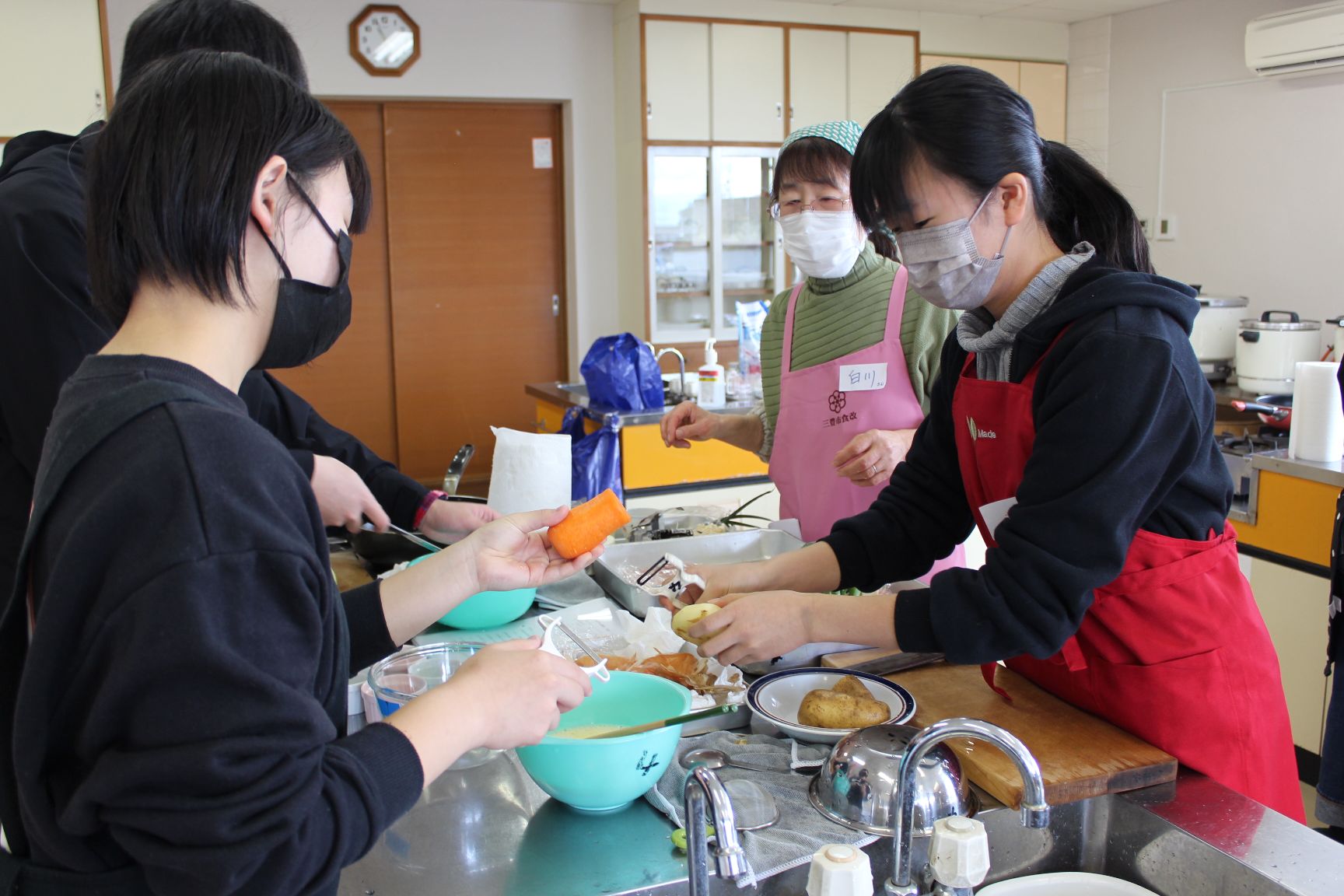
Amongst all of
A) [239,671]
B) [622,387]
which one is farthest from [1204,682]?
[622,387]

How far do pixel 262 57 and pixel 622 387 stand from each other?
2.68m

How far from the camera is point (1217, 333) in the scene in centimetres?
486

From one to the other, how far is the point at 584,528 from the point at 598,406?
287 cm

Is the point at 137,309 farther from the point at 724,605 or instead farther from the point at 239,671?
the point at 724,605

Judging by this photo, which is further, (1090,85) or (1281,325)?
(1090,85)

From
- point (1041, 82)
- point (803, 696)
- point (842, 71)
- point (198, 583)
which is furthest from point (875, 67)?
point (198, 583)

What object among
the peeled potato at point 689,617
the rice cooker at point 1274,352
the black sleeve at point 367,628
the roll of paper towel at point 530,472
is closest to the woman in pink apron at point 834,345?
the roll of paper towel at point 530,472

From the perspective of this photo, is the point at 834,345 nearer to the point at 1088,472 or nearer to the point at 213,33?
the point at 1088,472

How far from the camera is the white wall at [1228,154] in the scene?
547 centimetres

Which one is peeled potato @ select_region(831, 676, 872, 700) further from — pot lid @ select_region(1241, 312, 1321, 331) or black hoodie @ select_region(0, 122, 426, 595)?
pot lid @ select_region(1241, 312, 1321, 331)

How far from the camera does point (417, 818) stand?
126 centimetres

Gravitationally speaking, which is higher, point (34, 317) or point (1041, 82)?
point (1041, 82)

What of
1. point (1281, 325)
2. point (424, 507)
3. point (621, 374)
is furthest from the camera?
point (1281, 325)

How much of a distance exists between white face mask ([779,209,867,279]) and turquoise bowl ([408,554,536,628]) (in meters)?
0.99
